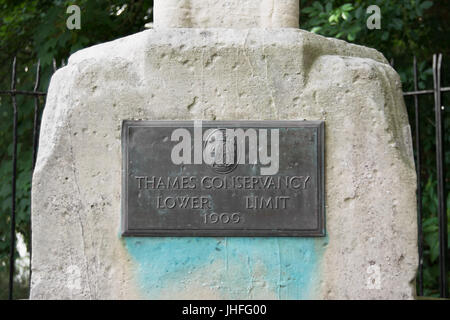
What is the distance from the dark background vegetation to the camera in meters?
5.88

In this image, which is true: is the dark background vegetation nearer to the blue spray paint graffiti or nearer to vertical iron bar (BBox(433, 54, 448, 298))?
vertical iron bar (BBox(433, 54, 448, 298))

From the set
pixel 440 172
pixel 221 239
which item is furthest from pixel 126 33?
pixel 221 239

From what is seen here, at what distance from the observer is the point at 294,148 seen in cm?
348

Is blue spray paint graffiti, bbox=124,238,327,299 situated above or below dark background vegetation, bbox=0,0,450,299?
below

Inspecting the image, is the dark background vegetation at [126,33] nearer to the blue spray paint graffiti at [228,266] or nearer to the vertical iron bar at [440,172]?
the vertical iron bar at [440,172]

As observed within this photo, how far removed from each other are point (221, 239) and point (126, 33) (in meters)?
3.62

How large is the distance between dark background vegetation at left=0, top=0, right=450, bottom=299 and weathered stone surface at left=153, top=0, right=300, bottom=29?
6.72ft

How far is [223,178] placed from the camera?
11.4ft

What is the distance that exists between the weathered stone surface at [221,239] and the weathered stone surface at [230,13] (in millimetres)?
296

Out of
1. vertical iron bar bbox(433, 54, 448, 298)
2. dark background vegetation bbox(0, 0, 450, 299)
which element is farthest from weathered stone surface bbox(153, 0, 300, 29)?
dark background vegetation bbox(0, 0, 450, 299)

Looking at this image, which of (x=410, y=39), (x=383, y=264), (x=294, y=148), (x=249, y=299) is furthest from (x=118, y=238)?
(x=410, y=39)

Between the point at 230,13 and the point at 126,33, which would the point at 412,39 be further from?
the point at 230,13

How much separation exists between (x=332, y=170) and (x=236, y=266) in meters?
0.64
